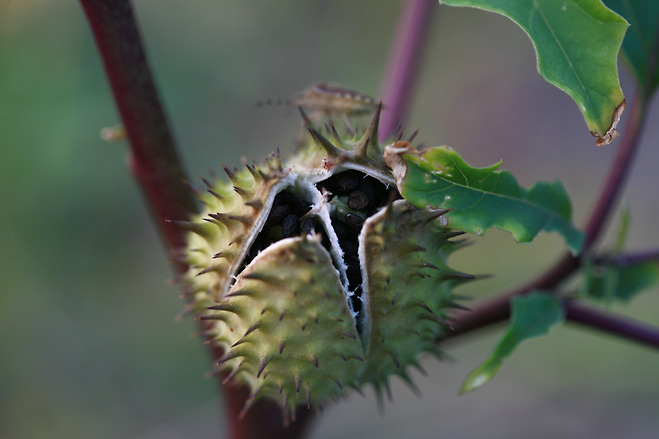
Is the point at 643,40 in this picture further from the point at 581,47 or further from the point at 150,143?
the point at 150,143

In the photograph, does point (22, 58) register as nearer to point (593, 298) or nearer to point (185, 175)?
point (185, 175)

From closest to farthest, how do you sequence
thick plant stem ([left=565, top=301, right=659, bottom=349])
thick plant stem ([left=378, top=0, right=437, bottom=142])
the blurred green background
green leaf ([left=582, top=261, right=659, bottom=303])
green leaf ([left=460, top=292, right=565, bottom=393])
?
green leaf ([left=460, top=292, right=565, bottom=393]) → thick plant stem ([left=565, top=301, right=659, bottom=349]) → green leaf ([left=582, top=261, right=659, bottom=303]) → thick plant stem ([left=378, top=0, right=437, bottom=142]) → the blurred green background

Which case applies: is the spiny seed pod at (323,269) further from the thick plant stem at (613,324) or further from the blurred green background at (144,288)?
the blurred green background at (144,288)

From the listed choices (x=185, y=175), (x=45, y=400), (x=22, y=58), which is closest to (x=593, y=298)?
(x=185, y=175)

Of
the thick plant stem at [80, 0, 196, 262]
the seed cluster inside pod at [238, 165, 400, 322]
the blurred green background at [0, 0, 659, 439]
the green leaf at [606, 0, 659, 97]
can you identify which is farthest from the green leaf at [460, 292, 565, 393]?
the blurred green background at [0, 0, 659, 439]

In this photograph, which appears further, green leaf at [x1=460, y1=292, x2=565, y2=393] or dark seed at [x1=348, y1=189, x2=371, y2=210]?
green leaf at [x1=460, y1=292, x2=565, y2=393]

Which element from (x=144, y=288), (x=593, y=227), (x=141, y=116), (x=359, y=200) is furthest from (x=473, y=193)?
(x=144, y=288)

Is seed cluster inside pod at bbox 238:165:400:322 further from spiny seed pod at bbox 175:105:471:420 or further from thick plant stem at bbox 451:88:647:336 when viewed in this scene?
thick plant stem at bbox 451:88:647:336
